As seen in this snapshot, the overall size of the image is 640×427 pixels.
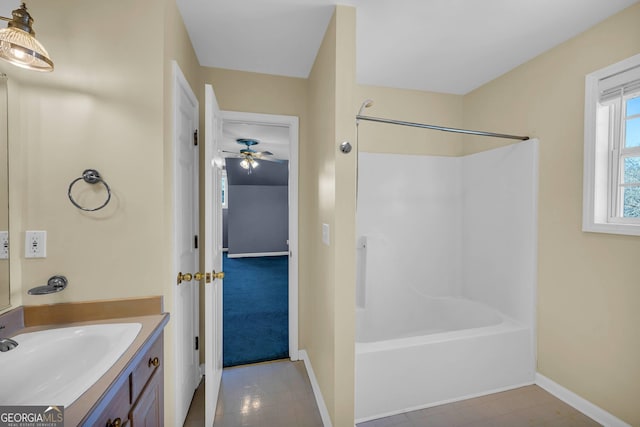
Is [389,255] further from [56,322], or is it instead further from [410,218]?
[56,322]

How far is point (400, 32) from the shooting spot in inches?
70.6

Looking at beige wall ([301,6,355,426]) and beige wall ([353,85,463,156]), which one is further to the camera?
beige wall ([353,85,463,156])

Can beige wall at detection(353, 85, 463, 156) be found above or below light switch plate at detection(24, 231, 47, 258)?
above

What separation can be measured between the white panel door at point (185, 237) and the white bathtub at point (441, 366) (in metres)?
1.09

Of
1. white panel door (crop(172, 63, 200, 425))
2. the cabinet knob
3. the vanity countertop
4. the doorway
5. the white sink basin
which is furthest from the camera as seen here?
the doorway

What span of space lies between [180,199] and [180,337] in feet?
2.75

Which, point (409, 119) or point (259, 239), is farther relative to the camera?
point (259, 239)

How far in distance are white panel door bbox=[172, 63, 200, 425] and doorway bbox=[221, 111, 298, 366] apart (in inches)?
18.1

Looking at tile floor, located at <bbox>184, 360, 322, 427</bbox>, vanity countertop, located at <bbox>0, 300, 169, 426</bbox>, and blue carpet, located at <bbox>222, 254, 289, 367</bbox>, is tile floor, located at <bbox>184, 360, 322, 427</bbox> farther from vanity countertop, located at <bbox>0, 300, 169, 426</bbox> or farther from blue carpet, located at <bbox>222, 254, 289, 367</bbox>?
vanity countertop, located at <bbox>0, 300, 169, 426</bbox>

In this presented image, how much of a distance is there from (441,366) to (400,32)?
2265 millimetres

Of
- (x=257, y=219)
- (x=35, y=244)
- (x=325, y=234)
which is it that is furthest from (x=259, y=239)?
(x=35, y=244)

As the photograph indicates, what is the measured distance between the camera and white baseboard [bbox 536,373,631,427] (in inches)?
65.2

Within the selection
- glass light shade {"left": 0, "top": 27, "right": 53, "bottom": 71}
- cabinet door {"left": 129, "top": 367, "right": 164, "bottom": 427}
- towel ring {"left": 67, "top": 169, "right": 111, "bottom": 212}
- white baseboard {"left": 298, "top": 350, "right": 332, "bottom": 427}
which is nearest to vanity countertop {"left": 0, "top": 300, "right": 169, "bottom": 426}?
cabinet door {"left": 129, "top": 367, "right": 164, "bottom": 427}

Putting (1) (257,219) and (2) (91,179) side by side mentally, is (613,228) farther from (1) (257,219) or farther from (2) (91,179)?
(1) (257,219)
